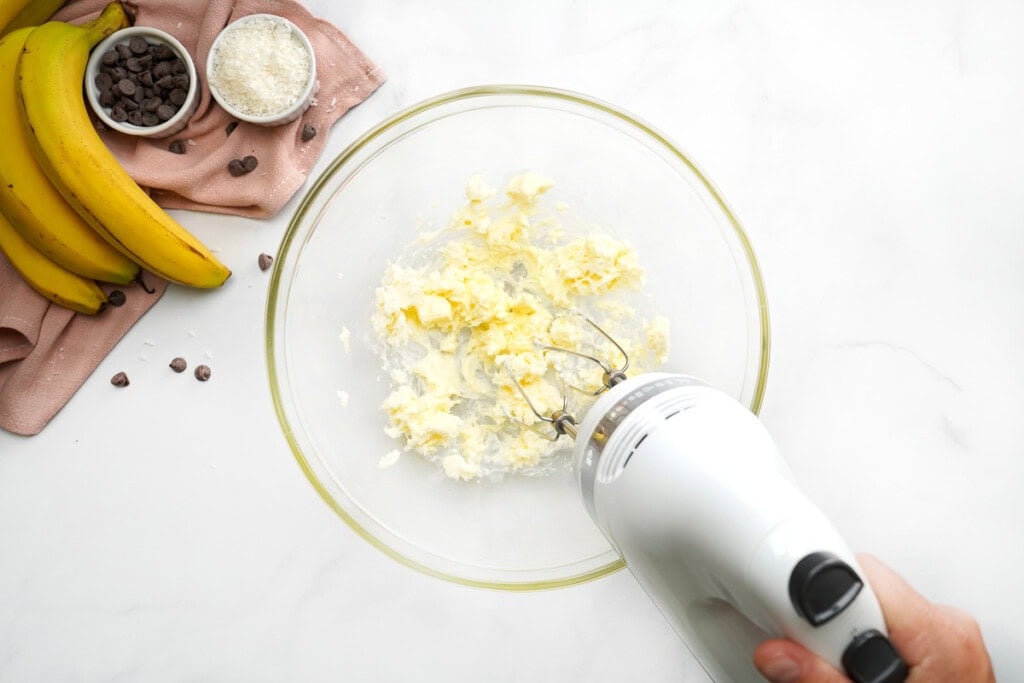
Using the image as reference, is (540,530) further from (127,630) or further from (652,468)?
(127,630)

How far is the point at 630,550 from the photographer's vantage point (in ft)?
3.26

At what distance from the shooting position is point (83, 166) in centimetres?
127

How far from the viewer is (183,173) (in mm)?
1423

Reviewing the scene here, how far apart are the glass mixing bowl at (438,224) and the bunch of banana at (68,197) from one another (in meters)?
0.27

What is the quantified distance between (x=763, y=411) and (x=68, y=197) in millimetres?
1319

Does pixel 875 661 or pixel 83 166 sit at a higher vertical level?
pixel 875 661

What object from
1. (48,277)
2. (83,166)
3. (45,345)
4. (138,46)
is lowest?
(45,345)

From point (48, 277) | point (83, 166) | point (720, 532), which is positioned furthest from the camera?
point (48, 277)

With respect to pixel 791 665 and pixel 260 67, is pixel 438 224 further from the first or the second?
pixel 791 665

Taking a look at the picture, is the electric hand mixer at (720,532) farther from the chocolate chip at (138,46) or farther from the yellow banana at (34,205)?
the chocolate chip at (138,46)

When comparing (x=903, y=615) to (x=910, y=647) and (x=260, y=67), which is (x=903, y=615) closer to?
(x=910, y=647)

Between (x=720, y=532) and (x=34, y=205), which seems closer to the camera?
(x=720, y=532)

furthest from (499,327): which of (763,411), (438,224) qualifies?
(763,411)

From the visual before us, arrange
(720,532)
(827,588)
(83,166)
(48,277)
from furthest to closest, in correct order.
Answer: (48,277) → (83,166) → (720,532) → (827,588)
